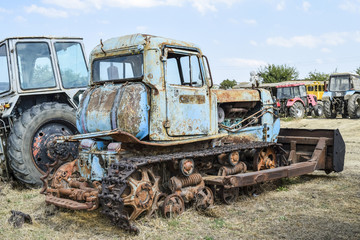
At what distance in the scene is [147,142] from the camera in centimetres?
541

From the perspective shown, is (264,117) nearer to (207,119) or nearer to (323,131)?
(323,131)

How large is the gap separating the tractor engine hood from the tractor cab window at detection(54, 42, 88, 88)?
281 centimetres

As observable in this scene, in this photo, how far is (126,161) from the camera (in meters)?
5.18

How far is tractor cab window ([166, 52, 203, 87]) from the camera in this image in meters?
6.32

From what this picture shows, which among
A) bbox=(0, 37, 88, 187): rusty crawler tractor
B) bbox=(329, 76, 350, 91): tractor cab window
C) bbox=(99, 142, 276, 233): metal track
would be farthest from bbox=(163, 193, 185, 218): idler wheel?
bbox=(329, 76, 350, 91): tractor cab window

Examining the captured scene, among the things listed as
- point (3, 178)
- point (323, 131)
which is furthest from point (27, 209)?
point (323, 131)

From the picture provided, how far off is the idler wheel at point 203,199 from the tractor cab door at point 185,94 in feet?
2.88

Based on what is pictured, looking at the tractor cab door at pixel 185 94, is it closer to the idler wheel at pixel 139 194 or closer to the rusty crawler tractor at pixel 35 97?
the idler wheel at pixel 139 194

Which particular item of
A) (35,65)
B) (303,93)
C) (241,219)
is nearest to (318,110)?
(303,93)

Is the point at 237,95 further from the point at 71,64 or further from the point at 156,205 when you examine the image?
the point at 71,64

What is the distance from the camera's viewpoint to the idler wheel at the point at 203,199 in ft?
19.2

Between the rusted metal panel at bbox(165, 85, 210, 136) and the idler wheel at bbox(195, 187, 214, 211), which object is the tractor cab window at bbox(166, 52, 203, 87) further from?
the idler wheel at bbox(195, 187, 214, 211)

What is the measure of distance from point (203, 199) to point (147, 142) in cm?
123

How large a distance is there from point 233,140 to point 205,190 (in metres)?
1.71
